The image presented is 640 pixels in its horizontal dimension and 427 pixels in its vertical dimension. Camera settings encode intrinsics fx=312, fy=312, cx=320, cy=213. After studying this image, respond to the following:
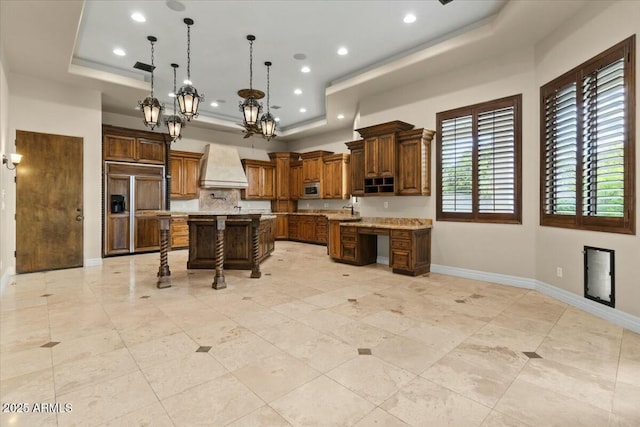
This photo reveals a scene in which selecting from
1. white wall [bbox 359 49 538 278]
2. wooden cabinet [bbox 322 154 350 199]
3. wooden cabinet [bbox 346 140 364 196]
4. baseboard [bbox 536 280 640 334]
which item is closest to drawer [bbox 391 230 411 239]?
white wall [bbox 359 49 538 278]

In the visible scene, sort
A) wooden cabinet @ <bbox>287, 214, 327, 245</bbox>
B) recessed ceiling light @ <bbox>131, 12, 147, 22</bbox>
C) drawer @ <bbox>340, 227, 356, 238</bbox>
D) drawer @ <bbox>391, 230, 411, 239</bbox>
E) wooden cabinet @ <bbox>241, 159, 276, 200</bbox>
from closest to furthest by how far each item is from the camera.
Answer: recessed ceiling light @ <bbox>131, 12, 147, 22</bbox>
drawer @ <bbox>391, 230, 411, 239</bbox>
drawer @ <bbox>340, 227, 356, 238</bbox>
wooden cabinet @ <bbox>287, 214, 327, 245</bbox>
wooden cabinet @ <bbox>241, 159, 276, 200</bbox>

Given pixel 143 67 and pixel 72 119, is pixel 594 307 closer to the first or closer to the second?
pixel 143 67

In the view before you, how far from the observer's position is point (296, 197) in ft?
33.7

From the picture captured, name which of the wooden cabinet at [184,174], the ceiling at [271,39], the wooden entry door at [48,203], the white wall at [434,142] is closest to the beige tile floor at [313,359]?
the white wall at [434,142]

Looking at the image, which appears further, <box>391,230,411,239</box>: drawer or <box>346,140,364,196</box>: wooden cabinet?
<box>346,140,364,196</box>: wooden cabinet

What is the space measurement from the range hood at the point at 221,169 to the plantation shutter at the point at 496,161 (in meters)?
6.51

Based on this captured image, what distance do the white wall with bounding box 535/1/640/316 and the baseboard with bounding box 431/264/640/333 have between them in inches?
2.7

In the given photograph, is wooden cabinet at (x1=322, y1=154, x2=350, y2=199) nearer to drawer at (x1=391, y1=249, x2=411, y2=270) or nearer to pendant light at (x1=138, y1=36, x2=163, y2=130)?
drawer at (x1=391, y1=249, x2=411, y2=270)

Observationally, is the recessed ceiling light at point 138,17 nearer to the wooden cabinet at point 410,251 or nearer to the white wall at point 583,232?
the wooden cabinet at point 410,251

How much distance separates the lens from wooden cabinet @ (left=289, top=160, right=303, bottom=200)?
10148mm

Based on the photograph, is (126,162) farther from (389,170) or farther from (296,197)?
(389,170)

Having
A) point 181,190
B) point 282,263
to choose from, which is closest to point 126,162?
point 181,190

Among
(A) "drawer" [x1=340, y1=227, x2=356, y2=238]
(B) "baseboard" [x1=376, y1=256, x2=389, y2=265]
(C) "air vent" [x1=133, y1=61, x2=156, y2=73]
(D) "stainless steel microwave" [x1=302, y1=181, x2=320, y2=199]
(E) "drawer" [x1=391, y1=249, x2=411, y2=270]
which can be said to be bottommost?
(B) "baseboard" [x1=376, y1=256, x2=389, y2=265]

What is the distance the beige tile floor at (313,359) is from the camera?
1.83 m
